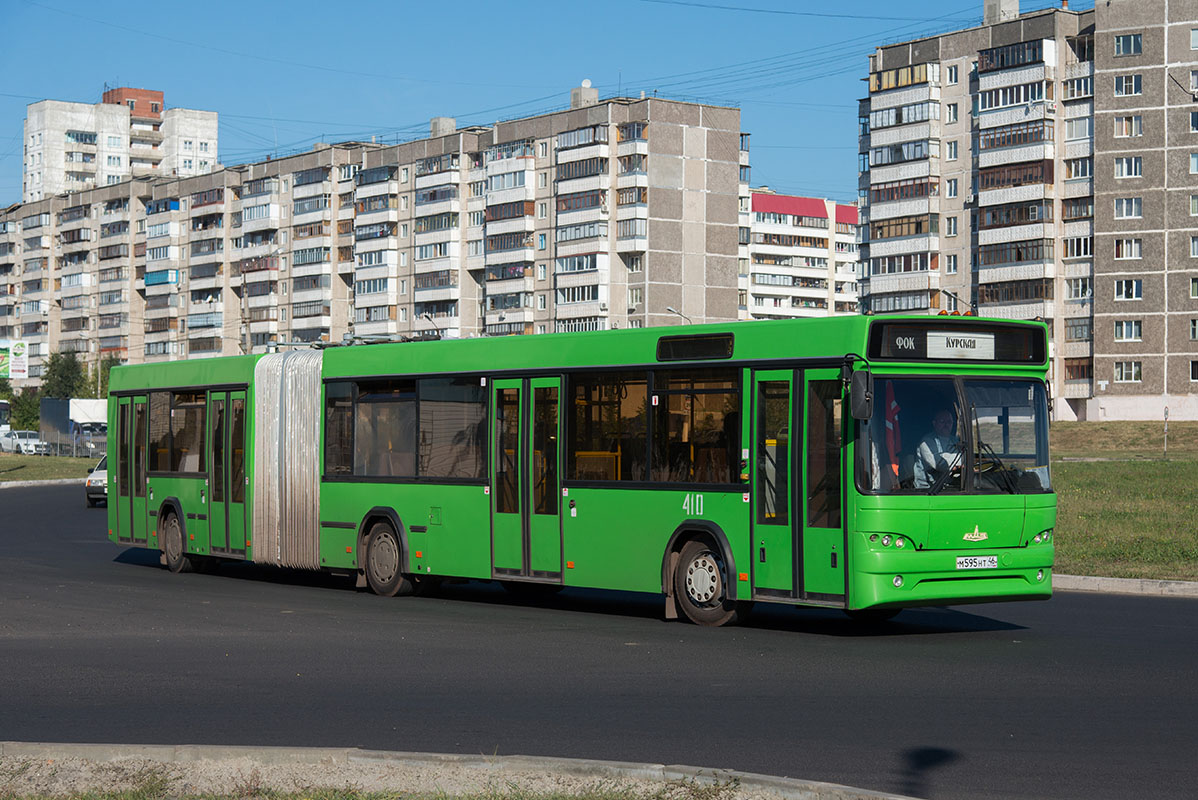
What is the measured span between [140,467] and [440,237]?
9624cm

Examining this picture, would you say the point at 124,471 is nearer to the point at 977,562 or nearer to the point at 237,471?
the point at 237,471

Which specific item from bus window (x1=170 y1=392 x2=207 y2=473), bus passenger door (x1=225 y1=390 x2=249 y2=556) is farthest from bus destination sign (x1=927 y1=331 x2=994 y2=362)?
bus window (x1=170 y1=392 x2=207 y2=473)

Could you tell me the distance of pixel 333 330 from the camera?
127 m

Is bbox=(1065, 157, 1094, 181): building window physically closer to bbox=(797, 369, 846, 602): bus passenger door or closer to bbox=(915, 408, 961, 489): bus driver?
bbox=(915, 408, 961, 489): bus driver

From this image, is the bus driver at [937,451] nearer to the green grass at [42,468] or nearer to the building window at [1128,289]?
the green grass at [42,468]

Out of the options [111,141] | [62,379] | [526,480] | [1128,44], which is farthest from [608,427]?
[111,141]

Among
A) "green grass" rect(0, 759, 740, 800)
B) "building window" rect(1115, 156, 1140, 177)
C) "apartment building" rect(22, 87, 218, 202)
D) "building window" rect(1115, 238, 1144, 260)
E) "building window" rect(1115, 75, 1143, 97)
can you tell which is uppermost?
"apartment building" rect(22, 87, 218, 202)

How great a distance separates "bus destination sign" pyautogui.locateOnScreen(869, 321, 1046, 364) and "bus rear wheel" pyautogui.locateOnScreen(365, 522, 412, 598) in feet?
22.9

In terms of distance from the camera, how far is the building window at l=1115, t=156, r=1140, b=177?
96.4m

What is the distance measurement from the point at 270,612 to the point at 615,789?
1043cm

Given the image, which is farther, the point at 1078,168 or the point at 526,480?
the point at 1078,168

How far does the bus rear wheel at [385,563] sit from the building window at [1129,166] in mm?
86435

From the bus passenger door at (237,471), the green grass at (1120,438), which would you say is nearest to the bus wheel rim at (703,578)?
the bus passenger door at (237,471)

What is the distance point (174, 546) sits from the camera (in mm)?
22328
